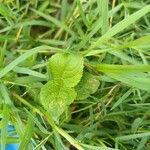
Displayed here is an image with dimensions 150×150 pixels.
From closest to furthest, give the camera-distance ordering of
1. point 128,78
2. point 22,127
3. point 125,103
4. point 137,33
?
point 128,78 → point 22,127 → point 125,103 → point 137,33

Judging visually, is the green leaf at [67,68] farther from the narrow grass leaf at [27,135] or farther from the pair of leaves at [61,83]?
the narrow grass leaf at [27,135]

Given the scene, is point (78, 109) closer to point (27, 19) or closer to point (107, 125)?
point (107, 125)

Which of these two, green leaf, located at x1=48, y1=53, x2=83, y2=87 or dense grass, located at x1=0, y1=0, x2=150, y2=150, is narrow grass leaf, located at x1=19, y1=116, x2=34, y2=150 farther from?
green leaf, located at x1=48, y1=53, x2=83, y2=87

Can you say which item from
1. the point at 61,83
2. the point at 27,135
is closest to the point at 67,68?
the point at 61,83

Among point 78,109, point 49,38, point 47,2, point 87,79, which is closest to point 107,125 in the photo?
point 78,109

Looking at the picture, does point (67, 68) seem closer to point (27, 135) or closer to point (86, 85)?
point (86, 85)

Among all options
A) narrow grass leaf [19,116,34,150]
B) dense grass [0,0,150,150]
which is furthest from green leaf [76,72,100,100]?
narrow grass leaf [19,116,34,150]

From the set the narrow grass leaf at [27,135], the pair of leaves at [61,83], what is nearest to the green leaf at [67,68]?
the pair of leaves at [61,83]
